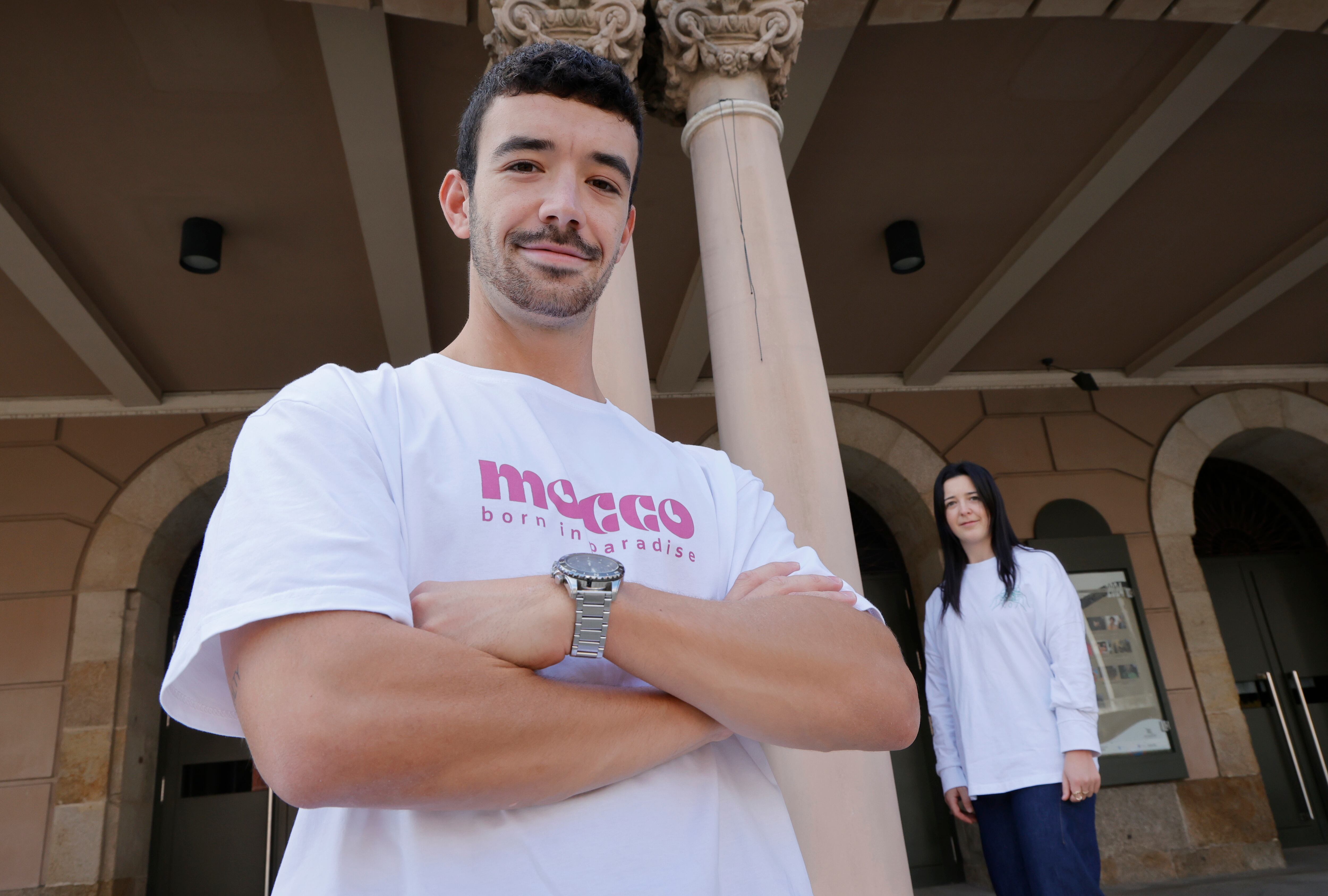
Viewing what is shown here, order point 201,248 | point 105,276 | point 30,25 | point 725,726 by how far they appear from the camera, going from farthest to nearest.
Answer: point 105,276
point 201,248
point 30,25
point 725,726

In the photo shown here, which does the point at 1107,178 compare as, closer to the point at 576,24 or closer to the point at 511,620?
the point at 576,24

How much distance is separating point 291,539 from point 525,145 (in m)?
0.62

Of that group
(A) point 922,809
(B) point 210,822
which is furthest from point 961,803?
(B) point 210,822

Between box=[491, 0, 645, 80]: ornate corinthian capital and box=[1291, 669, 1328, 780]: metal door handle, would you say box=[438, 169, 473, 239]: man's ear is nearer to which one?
box=[491, 0, 645, 80]: ornate corinthian capital

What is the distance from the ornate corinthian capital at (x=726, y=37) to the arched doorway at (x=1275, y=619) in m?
7.42

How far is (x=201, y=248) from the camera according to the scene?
5648 millimetres

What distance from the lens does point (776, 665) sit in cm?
97

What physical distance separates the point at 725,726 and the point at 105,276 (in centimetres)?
671

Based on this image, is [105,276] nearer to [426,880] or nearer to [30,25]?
[30,25]

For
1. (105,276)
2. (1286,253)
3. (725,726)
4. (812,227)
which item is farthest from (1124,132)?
(105,276)

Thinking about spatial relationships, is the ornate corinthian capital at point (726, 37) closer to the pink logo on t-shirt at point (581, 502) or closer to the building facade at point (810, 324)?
the building facade at point (810, 324)

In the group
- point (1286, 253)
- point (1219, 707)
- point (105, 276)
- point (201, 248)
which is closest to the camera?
point (201, 248)

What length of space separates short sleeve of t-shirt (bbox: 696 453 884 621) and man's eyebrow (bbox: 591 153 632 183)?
0.43 meters

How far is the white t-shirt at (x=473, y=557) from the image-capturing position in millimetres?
816
